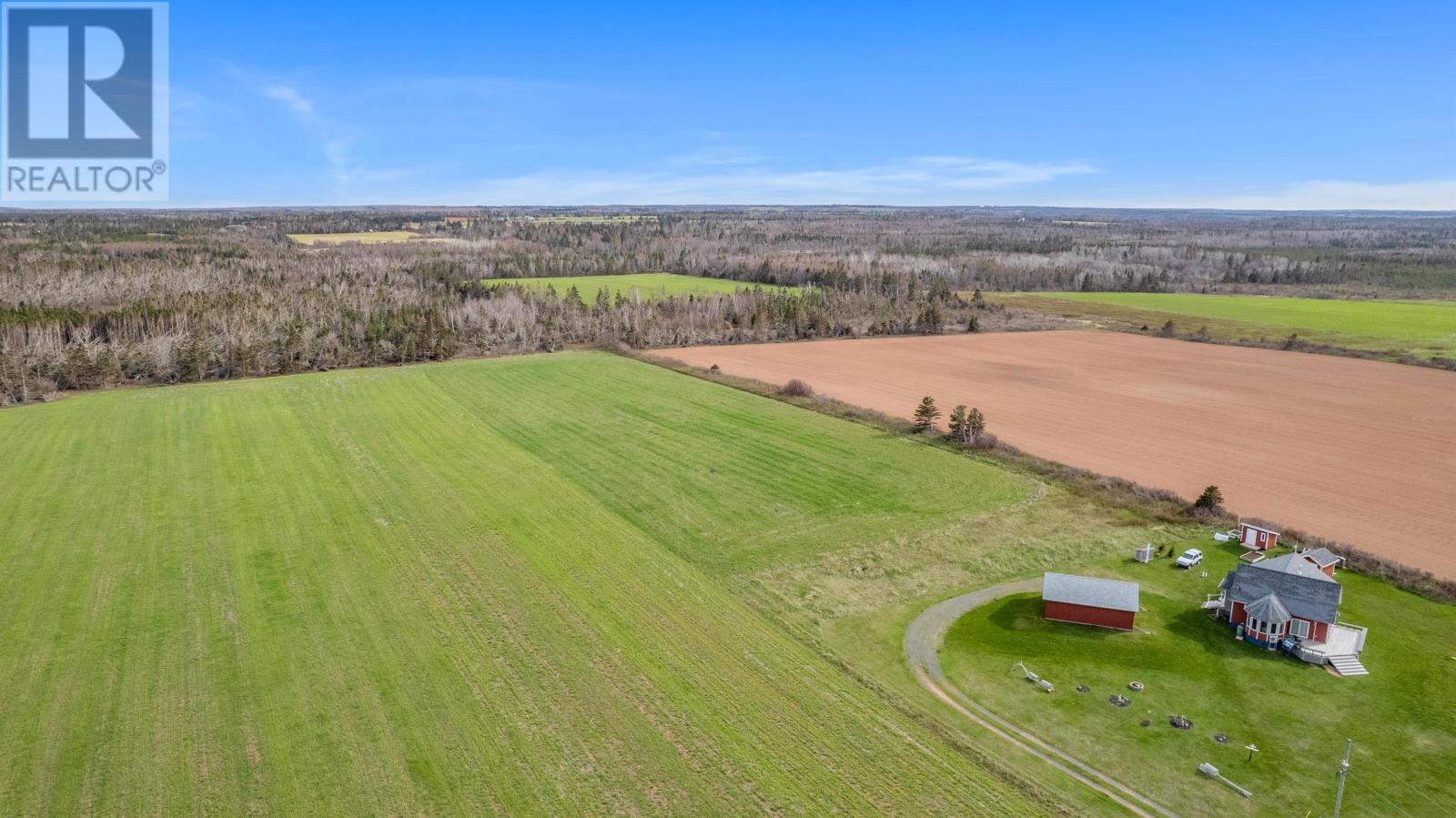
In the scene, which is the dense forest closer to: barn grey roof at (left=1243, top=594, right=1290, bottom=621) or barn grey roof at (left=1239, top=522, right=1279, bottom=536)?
barn grey roof at (left=1239, top=522, right=1279, bottom=536)

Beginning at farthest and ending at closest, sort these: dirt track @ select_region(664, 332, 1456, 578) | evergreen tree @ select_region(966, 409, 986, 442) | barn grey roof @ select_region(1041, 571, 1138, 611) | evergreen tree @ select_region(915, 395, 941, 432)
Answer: evergreen tree @ select_region(915, 395, 941, 432) < evergreen tree @ select_region(966, 409, 986, 442) < dirt track @ select_region(664, 332, 1456, 578) < barn grey roof @ select_region(1041, 571, 1138, 611)

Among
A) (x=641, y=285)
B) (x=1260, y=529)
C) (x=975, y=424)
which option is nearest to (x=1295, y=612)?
(x=1260, y=529)

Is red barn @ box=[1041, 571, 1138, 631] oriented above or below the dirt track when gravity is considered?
below

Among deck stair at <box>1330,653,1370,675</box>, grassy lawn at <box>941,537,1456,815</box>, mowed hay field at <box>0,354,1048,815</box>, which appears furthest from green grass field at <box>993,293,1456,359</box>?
deck stair at <box>1330,653,1370,675</box>

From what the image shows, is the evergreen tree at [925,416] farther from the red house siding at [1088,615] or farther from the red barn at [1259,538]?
the red house siding at [1088,615]

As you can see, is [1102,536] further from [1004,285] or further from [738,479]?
[1004,285]

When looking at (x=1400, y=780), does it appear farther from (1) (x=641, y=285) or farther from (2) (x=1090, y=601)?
(1) (x=641, y=285)
